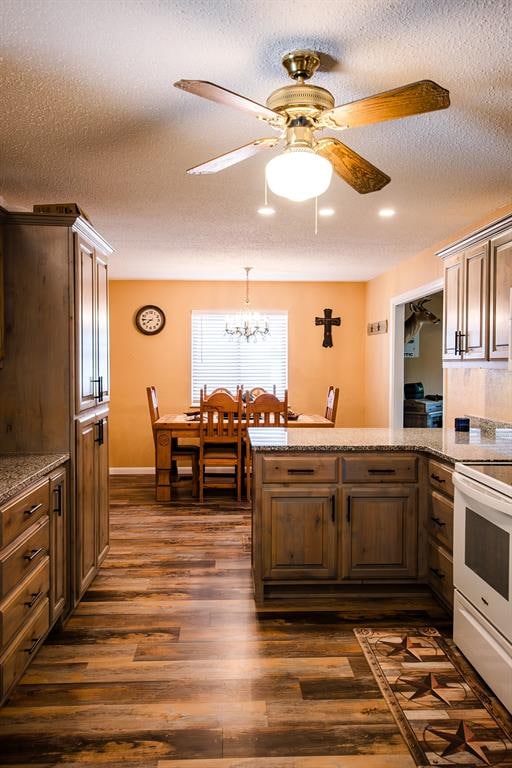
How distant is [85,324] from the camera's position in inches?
124

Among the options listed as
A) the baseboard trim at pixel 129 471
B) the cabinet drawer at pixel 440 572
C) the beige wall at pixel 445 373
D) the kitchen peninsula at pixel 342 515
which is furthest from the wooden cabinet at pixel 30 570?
the baseboard trim at pixel 129 471

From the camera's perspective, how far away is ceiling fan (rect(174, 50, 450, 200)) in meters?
1.88

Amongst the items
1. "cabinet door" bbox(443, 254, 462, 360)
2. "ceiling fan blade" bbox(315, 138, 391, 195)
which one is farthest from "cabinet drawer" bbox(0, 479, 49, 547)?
"cabinet door" bbox(443, 254, 462, 360)

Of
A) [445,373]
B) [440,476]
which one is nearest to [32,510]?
[440,476]

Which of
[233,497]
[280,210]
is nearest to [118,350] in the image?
[233,497]

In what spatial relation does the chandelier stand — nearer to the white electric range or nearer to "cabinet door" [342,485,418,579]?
"cabinet door" [342,485,418,579]

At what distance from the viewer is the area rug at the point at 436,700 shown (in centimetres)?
199

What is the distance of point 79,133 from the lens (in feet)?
8.96

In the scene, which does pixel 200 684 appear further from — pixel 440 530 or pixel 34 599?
pixel 440 530

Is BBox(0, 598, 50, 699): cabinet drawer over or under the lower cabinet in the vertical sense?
under

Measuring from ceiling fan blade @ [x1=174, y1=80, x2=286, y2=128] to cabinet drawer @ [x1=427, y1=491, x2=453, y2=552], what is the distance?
2011 millimetres

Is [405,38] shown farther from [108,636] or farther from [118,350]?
[118,350]

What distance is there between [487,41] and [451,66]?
7.4 inches

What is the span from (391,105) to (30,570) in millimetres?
2224
